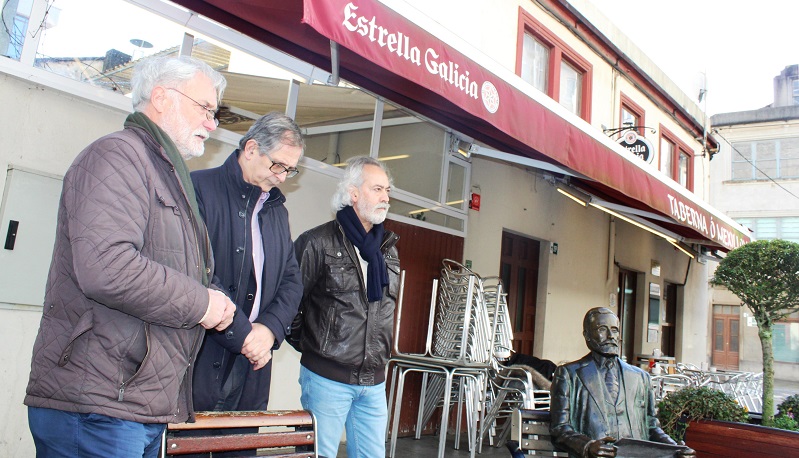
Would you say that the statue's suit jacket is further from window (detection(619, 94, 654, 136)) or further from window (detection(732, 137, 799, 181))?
window (detection(732, 137, 799, 181))

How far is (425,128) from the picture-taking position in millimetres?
6910

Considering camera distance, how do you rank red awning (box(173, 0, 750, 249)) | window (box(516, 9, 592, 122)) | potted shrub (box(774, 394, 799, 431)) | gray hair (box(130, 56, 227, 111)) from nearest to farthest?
1. gray hair (box(130, 56, 227, 111))
2. red awning (box(173, 0, 750, 249))
3. potted shrub (box(774, 394, 799, 431))
4. window (box(516, 9, 592, 122))

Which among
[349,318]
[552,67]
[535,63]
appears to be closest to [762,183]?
[552,67]

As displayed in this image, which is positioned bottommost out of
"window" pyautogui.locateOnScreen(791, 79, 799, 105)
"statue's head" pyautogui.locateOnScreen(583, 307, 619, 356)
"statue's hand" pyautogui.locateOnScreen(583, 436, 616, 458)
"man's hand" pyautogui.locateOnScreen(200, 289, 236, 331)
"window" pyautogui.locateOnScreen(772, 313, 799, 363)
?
"statue's hand" pyautogui.locateOnScreen(583, 436, 616, 458)

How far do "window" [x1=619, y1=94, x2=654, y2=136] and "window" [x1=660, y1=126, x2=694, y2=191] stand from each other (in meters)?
1.12

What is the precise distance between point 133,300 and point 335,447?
1413 millimetres

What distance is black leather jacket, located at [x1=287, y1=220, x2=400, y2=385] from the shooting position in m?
2.73

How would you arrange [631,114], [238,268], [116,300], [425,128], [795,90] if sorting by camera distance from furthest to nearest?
[795,90]
[631,114]
[425,128]
[238,268]
[116,300]

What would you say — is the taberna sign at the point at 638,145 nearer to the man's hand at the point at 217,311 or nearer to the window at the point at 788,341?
the man's hand at the point at 217,311

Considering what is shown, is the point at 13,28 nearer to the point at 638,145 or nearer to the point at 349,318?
the point at 349,318

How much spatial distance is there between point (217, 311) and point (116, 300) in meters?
0.28

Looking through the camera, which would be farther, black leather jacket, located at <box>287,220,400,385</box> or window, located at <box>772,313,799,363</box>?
window, located at <box>772,313,799,363</box>

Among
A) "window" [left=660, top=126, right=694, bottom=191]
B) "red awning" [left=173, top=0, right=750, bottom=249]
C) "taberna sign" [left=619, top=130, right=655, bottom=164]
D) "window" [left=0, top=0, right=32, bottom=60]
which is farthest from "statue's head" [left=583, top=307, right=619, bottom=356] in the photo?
"window" [left=660, top=126, right=694, bottom=191]

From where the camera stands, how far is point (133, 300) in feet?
5.04
